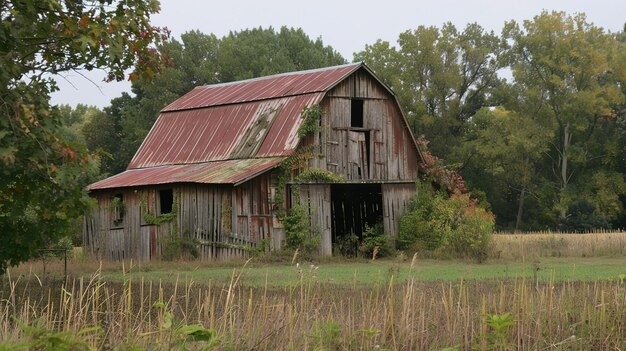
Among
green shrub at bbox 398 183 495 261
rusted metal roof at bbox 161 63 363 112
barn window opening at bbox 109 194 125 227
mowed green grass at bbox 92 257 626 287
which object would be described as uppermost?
rusted metal roof at bbox 161 63 363 112

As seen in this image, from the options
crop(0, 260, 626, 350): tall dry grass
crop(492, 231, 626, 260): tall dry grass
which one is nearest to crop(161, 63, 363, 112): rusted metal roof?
crop(492, 231, 626, 260): tall dry grass

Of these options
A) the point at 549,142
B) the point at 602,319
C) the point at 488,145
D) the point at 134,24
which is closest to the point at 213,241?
the point at 134,24

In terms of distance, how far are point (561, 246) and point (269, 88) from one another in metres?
11.5

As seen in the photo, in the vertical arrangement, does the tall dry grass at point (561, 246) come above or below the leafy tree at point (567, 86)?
below

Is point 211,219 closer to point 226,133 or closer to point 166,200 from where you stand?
point 166,200

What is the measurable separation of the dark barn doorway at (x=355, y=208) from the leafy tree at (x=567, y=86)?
22.9m

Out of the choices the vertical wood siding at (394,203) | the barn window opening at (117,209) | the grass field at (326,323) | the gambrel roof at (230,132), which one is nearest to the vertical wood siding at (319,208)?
the gambrel roof at (230,132)

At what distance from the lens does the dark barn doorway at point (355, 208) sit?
35.7 meters

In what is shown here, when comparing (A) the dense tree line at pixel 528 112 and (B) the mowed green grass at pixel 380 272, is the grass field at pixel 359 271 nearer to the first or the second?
(B) the mowed green grass at pixel 380 272

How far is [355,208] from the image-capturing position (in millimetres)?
36500

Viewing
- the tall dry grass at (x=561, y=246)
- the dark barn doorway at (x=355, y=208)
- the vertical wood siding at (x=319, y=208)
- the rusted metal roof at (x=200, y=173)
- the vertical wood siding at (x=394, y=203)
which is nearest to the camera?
the rusted metal roof at (x=200, y=173)

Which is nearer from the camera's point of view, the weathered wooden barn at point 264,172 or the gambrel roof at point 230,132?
the weathered wooden barn at point 264,172

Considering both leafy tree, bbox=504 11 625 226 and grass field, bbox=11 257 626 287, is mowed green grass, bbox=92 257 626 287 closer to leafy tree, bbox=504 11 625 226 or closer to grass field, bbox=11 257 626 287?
grass field, bbox=11 257 626 287

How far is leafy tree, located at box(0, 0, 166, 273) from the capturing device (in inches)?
569
